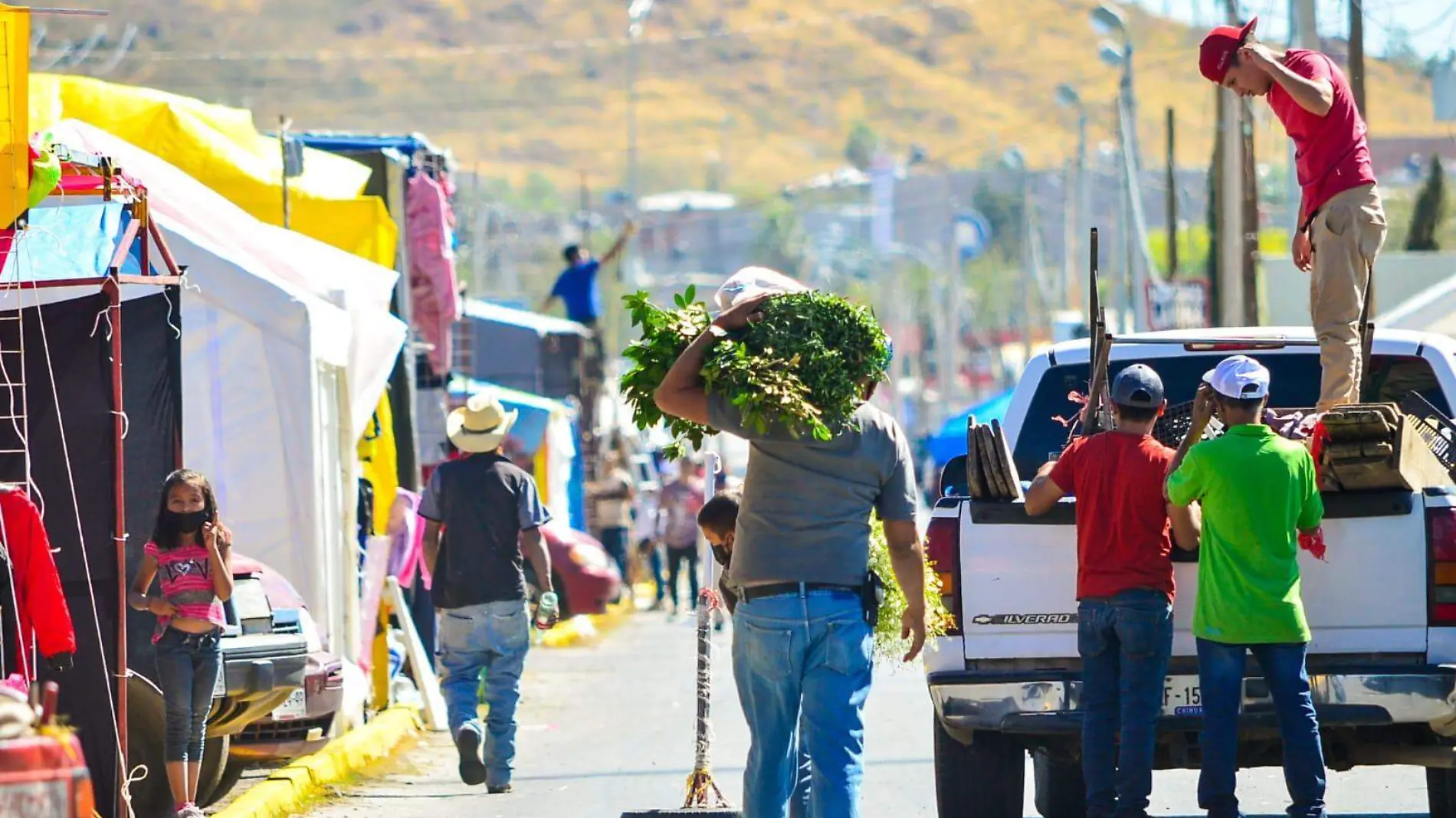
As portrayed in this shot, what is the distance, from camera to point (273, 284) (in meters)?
12.0

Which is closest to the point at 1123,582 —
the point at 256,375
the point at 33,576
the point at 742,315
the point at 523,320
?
the point at 742,315

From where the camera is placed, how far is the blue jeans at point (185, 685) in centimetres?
910

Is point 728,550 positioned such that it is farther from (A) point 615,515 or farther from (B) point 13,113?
(A) point 615,515

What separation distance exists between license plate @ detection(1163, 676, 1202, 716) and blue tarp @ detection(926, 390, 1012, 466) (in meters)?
12.3

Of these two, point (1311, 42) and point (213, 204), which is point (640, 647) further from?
point (213, 204)

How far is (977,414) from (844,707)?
640 inches

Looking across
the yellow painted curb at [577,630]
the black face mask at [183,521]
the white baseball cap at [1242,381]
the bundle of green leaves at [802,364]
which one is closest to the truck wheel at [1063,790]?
the white baseball cap at [1242,381]

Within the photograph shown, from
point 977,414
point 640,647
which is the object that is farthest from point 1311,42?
point 640,647

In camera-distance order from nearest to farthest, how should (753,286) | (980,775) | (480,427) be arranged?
(753,286) < (980,775) < (480,427)

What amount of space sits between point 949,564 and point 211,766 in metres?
3.96

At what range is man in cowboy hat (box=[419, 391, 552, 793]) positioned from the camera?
36.9ft

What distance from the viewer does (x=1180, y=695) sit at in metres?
8.07

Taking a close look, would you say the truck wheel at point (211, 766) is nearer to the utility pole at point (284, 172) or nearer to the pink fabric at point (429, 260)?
the utility pole at point (284, 172)

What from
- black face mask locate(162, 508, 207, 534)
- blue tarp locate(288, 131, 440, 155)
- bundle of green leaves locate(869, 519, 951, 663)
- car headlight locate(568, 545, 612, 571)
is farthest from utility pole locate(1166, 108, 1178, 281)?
bundle of green leaves locate(869, 519, 951, 663)
